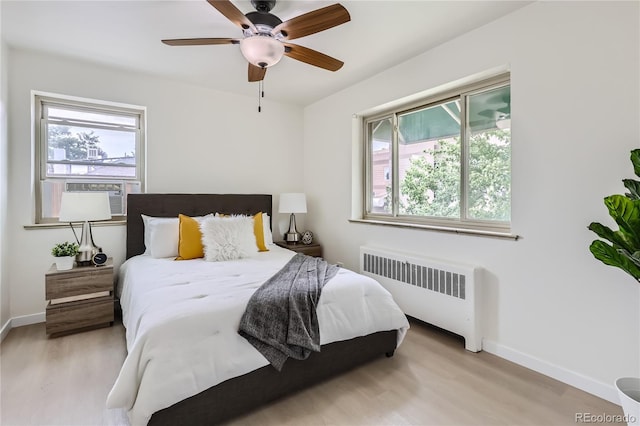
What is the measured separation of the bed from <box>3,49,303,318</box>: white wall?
3.69 ft

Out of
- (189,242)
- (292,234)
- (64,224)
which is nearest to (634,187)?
(189,242)

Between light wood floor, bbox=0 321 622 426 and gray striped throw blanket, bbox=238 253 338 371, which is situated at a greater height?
gray striped throw blanket, bbox=238 253 338 371

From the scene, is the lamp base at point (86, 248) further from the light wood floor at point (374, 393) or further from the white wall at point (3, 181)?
the light wood floor at point (374, 393)

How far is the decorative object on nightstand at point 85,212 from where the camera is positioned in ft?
8.75

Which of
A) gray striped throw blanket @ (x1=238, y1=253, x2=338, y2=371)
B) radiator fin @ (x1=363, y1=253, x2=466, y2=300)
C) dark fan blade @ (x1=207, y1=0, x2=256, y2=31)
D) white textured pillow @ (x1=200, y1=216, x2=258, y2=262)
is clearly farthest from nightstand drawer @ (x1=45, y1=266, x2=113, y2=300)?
radiator fin @ (x1=363, y1=253, x2=466, y2=300)

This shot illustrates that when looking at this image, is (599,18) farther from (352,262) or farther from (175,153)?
(175,153)

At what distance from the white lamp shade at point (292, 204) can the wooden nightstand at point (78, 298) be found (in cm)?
196

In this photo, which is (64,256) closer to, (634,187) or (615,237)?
(615,237)

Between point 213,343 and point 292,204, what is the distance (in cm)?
252

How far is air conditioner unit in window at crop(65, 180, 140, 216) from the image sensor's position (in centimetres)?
316

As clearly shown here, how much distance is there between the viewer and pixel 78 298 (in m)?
2.69

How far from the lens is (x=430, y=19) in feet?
7.38

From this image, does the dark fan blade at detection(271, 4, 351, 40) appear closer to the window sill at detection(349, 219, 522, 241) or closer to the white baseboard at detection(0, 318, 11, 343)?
the window sill at detection(349, 219, 522, 241)

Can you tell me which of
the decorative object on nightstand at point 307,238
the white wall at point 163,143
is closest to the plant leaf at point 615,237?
the decorative object on nightstand at point 307,238
